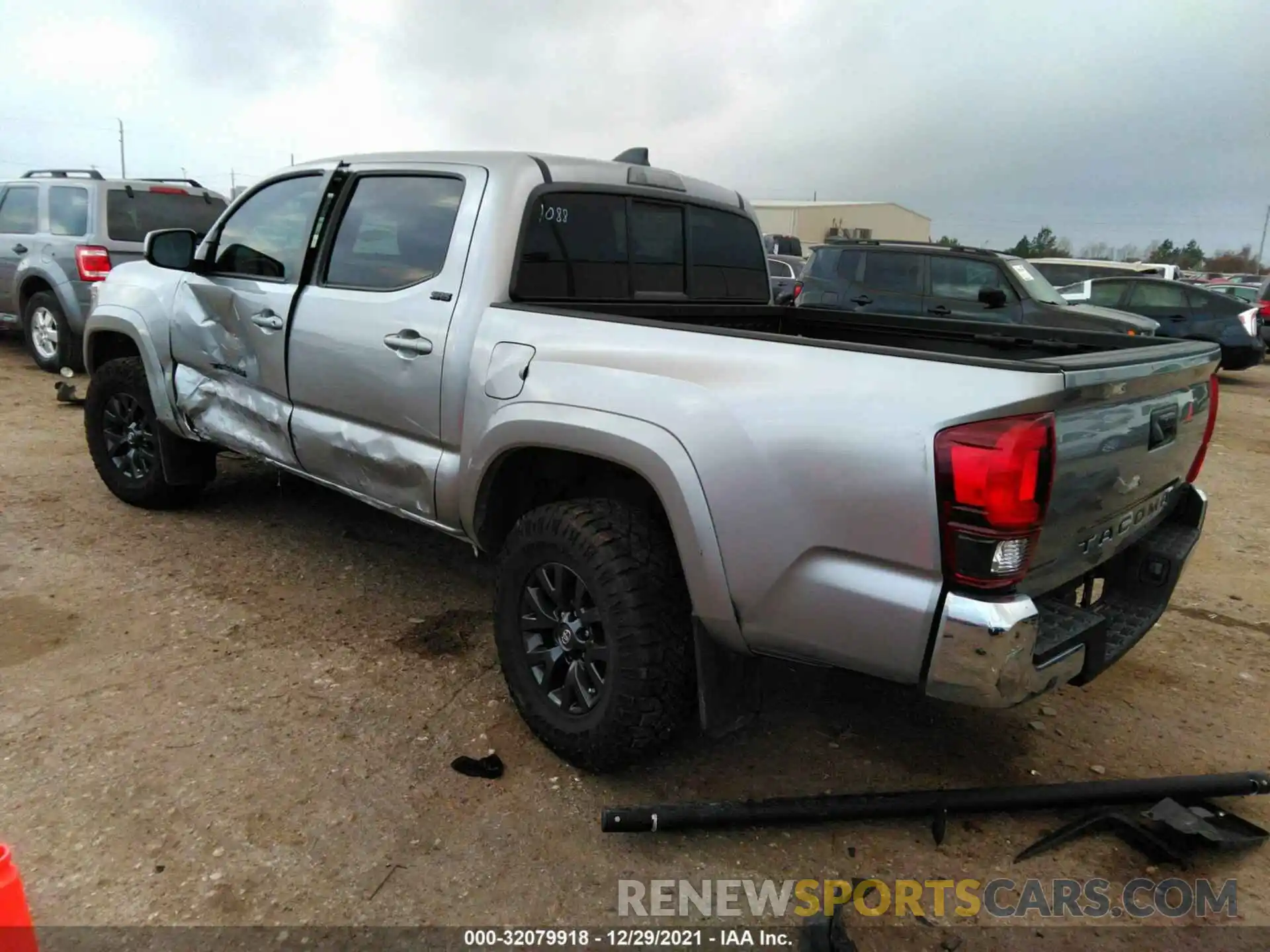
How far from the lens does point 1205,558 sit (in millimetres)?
5109

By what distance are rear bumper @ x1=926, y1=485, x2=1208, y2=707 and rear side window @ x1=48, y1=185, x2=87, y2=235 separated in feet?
28.9

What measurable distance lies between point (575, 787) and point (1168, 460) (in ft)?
6.82

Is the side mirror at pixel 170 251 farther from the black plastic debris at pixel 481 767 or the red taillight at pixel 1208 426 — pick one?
the red taillight at pixel 1208 426

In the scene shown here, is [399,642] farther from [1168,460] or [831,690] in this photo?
[1168,460]

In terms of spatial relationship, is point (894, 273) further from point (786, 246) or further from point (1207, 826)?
point (786, 246)

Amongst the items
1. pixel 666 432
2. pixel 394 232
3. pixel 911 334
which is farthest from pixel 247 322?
pixel 911 334

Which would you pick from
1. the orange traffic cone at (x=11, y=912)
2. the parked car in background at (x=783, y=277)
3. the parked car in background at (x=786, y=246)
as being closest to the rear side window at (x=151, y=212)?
the parked car in background at (x=783, y=277)

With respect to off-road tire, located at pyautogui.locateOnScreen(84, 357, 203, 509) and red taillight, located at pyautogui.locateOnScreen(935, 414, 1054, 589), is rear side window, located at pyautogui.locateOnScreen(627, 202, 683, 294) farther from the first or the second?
off-road tire, located at pyautogui.locateOnScreen(84, 357, 203, 509)

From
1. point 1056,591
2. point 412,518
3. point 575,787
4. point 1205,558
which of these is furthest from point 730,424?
point 1205,558

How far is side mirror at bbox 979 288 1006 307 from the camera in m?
9.02

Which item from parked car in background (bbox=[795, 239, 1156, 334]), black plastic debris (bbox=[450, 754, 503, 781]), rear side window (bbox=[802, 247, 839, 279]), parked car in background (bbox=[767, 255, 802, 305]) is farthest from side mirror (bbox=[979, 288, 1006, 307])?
black plastic debris (bbox=[450, 754, 503, 781])

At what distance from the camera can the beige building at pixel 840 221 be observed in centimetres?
5391

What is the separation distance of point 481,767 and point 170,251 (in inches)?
118

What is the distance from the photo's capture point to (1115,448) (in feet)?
7.54
